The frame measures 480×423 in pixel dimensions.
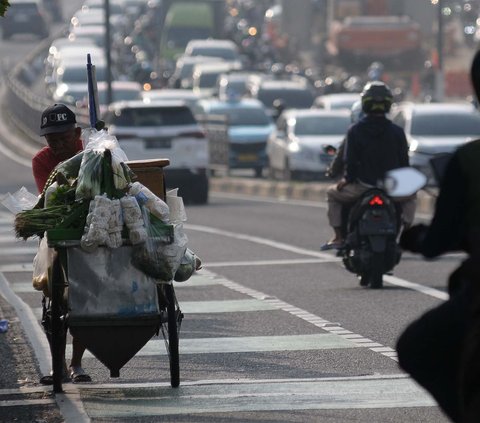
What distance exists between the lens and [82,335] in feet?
30.9

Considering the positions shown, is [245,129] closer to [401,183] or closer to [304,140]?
[304,140]

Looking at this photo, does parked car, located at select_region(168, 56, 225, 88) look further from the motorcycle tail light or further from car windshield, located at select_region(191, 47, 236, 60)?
the motorcycle tail light

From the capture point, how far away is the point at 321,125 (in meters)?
34.3

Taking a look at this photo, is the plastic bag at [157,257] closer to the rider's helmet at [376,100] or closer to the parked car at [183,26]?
the rider's helmet at [376,100]

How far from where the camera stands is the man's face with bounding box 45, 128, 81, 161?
10.4m

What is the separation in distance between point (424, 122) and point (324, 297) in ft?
55.2

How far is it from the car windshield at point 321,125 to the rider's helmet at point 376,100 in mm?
18210

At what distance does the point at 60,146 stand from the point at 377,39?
5644cm

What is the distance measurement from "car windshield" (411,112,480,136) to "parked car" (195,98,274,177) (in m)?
6.85

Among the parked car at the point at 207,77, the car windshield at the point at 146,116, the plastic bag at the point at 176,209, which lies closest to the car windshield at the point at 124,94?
the parked car at the point at 207,77

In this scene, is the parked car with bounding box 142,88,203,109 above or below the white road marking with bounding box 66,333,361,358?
below

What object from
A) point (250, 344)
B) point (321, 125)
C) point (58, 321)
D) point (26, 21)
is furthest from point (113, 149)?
point (26, 21)

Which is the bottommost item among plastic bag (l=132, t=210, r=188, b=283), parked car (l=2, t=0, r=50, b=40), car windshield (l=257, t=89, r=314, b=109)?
parked car (l=2, t=0, r=50, b=40)

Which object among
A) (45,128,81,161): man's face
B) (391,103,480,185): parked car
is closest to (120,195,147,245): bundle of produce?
(45,128,81,161): man's face
